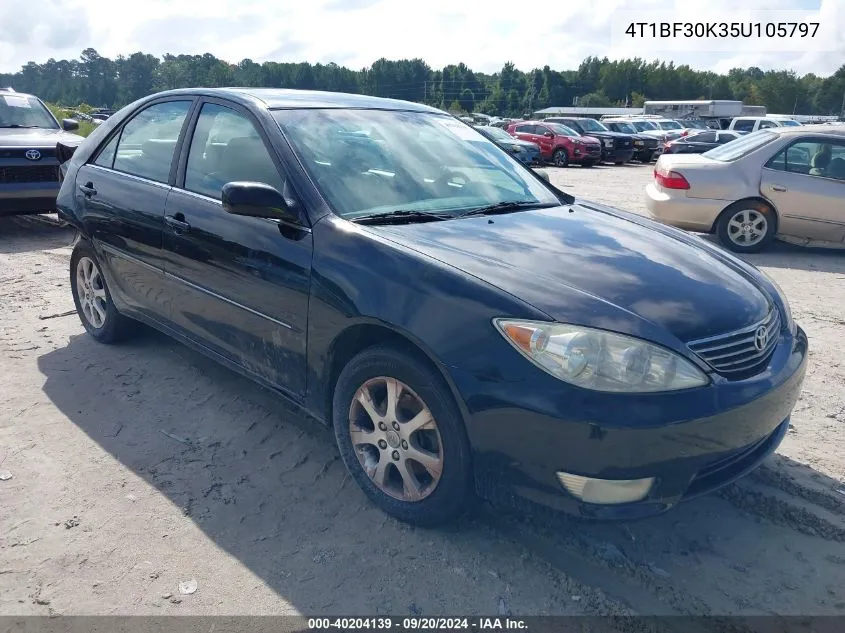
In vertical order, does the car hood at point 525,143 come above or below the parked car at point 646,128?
below

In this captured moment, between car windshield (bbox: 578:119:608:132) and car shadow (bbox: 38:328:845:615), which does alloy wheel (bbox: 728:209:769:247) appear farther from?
car windshield (bbox: 578:119:608:132)

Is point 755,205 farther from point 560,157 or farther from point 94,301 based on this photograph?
point 560,157

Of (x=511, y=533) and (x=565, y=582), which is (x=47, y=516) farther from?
(x=565, y=582)

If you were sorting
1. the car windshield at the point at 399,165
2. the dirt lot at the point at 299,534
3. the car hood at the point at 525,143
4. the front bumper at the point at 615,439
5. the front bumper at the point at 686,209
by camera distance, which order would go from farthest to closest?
the car hood at the point at 525,143
the front bumper at the point at 686,209
the car windshield at the point at 399,165
the dirt lot at the point at 299,534
the front bumper at the point at 615,439

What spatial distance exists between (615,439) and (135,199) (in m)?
3.08

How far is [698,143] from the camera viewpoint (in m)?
19.6

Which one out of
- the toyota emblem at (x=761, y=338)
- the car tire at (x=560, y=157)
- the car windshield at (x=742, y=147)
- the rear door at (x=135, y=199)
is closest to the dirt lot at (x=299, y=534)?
the rear door at (x=135, y=199)

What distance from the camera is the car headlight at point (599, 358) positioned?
2.36 m

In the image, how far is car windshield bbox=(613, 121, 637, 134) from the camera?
28.6 metres

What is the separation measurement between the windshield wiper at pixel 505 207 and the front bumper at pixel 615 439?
122 cm

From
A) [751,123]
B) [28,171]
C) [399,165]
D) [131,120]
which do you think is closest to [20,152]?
[28,171]

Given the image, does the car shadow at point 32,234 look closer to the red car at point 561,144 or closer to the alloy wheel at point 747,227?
the alloy wheel at point 747,227

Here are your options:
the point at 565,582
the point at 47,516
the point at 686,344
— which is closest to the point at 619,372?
the point at 686,344

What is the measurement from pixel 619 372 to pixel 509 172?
1941 mm
